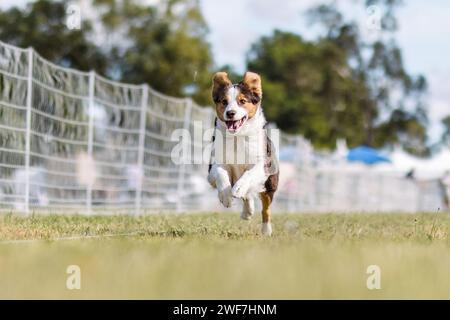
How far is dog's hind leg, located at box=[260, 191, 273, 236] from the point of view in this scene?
326 inches

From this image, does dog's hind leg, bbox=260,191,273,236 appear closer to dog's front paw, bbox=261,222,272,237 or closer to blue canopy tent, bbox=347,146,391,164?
dog's front paw, bbox=261,222,272,237

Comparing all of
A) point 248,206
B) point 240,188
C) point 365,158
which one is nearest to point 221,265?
point 240,188

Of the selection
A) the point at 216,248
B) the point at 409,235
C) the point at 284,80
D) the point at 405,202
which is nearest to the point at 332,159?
the point at 405,202

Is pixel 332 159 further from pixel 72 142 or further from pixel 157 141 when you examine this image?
pixel 72 142

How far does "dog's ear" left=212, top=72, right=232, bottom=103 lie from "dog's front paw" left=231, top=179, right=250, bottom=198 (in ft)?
2.57

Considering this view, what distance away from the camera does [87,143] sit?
15570mm

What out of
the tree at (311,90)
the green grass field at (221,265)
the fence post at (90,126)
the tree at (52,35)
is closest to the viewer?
the green grass field at (221,265)

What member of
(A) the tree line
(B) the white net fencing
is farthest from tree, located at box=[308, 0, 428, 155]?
(B) the white net fencing

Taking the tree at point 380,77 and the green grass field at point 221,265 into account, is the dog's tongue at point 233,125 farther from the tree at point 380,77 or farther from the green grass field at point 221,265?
the tree at point 380,77

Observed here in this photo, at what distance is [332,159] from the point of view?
33469 millimetres

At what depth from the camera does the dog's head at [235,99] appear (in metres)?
7.81

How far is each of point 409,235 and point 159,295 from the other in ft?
13.2

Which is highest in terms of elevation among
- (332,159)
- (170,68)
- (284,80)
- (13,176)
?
(284,80)

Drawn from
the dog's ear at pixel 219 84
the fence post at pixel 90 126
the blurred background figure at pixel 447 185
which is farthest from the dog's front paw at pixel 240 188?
the blurred background figure at pixel 447 185
